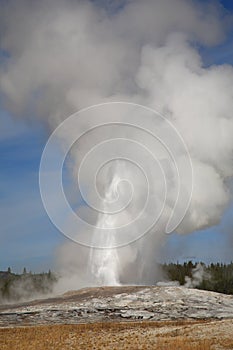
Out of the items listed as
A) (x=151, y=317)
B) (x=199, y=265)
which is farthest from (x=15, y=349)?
(x=199, y=265)

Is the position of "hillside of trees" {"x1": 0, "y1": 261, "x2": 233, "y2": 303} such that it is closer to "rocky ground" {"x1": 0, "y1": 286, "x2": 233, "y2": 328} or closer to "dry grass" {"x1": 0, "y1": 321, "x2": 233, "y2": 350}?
"rocky ground" {"x1": 0, "y1": 286, "x2": 233, "y2": 328}

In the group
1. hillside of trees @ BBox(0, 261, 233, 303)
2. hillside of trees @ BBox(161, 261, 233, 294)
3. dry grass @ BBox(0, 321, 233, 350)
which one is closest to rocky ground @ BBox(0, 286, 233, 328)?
dry grass @ BBox(0, 321, 233, 350)

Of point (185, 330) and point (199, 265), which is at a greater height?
point (199, 265)

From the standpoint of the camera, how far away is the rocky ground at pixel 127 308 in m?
57.5

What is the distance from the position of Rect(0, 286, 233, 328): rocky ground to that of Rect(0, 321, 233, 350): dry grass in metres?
10.1

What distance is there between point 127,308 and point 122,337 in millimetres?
25548

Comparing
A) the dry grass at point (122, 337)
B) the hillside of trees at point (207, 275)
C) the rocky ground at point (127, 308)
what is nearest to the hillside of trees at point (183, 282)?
the hillside of trees at point (207, 275)

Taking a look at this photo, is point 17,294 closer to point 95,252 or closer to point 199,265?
point 95,252

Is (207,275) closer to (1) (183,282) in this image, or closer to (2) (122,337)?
(1) (183,282)

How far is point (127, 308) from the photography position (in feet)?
210

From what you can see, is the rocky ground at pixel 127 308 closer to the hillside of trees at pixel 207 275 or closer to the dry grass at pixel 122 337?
the dry grass at pixel 122 337

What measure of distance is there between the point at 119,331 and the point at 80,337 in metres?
4.05

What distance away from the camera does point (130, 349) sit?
32875 millimetres

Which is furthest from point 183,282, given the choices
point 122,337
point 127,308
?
point 122,337
